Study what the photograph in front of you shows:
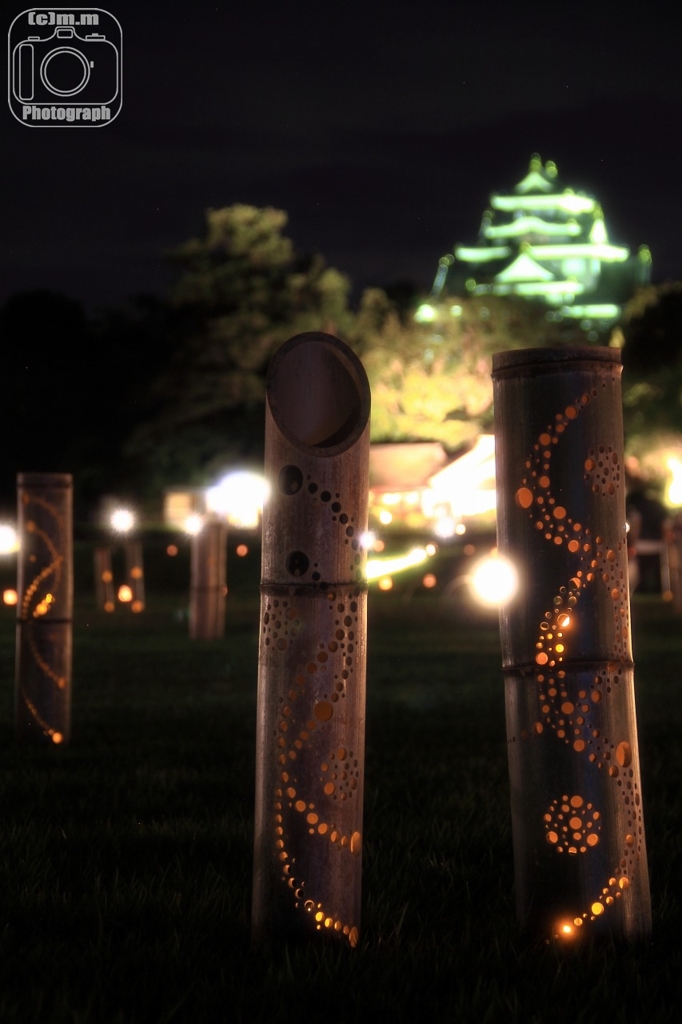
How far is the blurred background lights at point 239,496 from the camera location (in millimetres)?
46688

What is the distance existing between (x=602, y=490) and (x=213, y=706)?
640cm

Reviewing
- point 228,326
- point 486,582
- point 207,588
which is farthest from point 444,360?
point 207,588

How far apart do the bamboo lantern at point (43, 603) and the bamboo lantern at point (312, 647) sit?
412cm

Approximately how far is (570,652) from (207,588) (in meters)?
12.9

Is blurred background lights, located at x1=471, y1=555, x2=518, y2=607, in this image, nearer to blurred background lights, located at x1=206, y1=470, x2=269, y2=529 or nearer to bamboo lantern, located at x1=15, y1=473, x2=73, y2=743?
bamboo lantern, located at x1=15, y1=473, x2=73, y2=743

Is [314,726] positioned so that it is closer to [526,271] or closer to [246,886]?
[246,886]

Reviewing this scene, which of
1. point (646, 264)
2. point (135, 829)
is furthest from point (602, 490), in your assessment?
point (646, 264)

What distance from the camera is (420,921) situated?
159 inches

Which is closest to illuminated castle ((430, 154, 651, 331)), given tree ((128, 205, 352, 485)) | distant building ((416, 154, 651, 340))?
distant building ((416, 154, 651, 340))

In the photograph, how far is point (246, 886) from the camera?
175 inches

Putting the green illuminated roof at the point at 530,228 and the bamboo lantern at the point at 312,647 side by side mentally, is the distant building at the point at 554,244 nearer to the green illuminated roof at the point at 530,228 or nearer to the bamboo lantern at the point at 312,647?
the green illuminated roof at the point at 530,228

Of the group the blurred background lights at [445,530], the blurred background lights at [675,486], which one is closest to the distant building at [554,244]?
the blurred background lights at [675,486]

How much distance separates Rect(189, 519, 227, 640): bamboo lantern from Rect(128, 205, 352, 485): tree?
110 feet

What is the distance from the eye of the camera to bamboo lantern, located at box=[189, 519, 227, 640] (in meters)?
16.2
